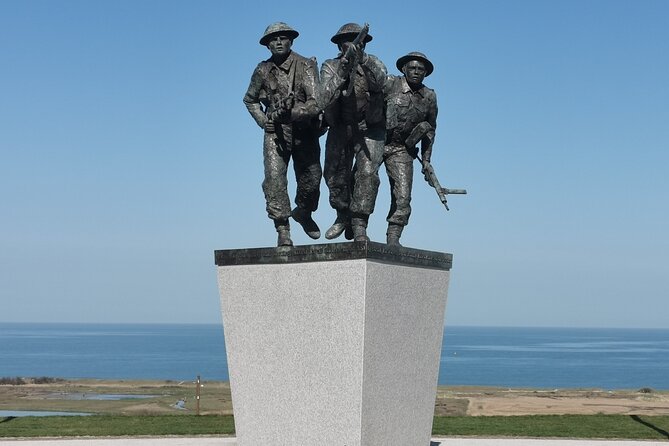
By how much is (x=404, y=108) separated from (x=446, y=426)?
5.48 metres

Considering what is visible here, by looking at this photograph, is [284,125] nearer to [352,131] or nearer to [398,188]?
[352,131]

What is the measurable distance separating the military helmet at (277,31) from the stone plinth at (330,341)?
207cm

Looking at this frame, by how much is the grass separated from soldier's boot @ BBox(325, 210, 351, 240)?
434 centimetres

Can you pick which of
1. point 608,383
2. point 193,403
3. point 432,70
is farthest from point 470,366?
point 432,70

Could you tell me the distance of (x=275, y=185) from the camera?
875cm

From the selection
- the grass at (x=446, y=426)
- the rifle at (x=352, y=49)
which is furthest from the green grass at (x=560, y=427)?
the rifle at (x=352, y=49)

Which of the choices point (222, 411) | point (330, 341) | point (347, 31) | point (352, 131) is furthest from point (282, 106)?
point (222, 411)

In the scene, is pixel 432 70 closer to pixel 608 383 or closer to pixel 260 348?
pixel 260 348

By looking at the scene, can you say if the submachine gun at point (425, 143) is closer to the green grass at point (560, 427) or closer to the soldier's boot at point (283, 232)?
the soldier's boot at point (283, 232)

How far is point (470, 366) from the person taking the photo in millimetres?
88250

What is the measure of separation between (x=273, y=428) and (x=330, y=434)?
66 centimetres

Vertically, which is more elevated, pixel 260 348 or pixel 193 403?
pixel 260 348

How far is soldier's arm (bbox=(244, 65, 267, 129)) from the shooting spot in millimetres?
8828

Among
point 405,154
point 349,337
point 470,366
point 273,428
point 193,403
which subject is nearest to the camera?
point 349,337
